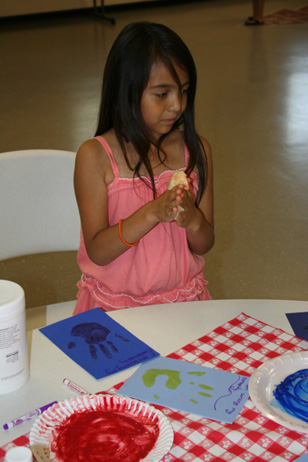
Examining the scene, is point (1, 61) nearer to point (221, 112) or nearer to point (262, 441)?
point (221, 112)

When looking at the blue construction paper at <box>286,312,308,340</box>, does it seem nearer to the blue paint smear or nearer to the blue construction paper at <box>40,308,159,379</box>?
the blue paint smear

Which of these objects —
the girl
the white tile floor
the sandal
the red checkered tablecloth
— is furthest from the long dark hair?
the sandal

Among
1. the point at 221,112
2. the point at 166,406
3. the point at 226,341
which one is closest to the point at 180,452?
the point at 166,406

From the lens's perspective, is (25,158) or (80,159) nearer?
(80,159)

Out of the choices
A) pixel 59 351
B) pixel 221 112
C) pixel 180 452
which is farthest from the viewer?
pixel 221 112

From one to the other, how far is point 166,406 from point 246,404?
0.12 meters

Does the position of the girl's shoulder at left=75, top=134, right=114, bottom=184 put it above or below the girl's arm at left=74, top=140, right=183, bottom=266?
above

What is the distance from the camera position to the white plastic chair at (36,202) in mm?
1577

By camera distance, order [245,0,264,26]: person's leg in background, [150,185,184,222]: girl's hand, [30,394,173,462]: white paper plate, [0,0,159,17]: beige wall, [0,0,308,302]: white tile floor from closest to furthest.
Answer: [30,394,173,462]: white paper plate
[150,185,184,222]: girl's hand
[0,0,308,302]: white tile floor
[0,0,159,17]: beige wall
[245,0,264,26]: person's leg in background

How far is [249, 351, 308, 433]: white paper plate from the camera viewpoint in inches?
36.1

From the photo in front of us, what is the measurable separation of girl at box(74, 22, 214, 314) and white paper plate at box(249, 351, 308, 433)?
15.7 inches

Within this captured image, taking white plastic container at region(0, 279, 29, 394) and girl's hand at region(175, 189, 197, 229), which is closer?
white plastic container at region(0, 279, 29, 394)

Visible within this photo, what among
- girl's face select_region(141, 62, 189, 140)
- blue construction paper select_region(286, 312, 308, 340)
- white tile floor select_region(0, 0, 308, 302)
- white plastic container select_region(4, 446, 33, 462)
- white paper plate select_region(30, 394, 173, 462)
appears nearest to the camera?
white plastic container select_region(4, 446, 33, 462)

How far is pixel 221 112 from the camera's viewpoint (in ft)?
14.4
